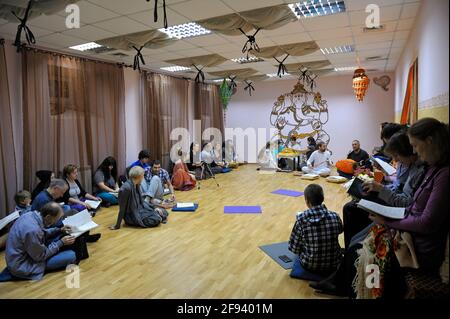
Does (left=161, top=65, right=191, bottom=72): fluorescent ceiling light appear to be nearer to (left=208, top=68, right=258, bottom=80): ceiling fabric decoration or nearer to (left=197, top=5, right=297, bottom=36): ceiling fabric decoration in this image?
(left=208, top=68, right=258, bottom=80): ceiling fabric decoration

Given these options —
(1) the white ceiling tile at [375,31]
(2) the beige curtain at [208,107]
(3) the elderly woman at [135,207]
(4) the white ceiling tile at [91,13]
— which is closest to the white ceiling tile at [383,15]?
(1) the white ceiling tile at [375,31]

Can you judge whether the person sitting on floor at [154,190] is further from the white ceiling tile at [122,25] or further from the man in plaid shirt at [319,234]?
the man in plaid shirt at [319,234]

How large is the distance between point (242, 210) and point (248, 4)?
3185 mm

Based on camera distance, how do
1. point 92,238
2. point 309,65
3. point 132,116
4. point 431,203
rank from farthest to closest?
1. point 309,65
2. point 132,116
3. point 92,238
4. point 431,203

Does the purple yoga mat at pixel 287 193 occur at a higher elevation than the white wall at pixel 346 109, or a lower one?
lower

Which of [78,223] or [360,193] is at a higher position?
[360,193]

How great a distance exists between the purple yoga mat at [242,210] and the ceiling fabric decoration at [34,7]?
3.64 m

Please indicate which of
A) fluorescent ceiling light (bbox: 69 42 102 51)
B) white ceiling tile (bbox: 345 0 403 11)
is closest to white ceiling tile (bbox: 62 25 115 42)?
fluorescent ceiling light (bbox: 69 42 102 51)

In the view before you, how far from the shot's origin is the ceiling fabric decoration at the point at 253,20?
379cm

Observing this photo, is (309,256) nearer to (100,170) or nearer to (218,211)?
(218,211)

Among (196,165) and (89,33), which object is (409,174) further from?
(196,165)

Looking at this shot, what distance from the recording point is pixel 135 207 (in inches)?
177

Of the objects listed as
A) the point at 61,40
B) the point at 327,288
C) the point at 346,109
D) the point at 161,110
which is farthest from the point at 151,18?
the point at 346,109
